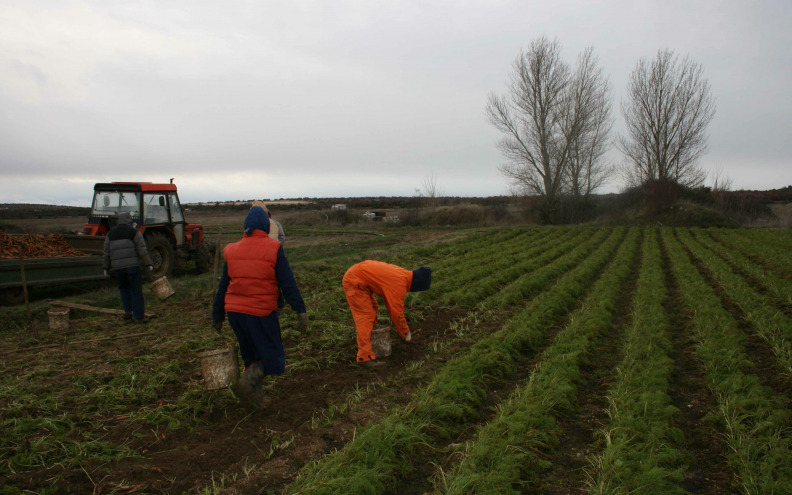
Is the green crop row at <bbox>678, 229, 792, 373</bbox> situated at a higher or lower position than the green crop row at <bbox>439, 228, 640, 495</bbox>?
higher

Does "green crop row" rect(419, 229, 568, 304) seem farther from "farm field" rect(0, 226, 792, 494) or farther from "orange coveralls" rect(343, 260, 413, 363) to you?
"orange coveralls" rect(343, 260, 413, 363)

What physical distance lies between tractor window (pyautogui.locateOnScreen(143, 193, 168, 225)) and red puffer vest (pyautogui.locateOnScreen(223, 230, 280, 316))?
30.7 ft

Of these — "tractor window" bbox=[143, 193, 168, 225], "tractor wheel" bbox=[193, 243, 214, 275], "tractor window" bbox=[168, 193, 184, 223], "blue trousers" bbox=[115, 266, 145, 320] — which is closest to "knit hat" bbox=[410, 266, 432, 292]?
"blue trousers" bbox=[115, 266, 145, 320]

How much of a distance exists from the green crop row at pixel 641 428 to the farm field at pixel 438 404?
0.02 m

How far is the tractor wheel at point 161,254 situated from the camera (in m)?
12.2

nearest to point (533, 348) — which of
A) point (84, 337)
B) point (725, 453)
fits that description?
point (725, 453)

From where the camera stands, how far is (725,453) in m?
3.80

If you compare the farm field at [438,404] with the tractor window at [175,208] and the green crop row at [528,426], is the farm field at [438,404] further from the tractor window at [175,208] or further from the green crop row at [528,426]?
the tractor window at [175,208]

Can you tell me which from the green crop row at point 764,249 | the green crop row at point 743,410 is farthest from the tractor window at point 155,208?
the green crop row at point 764,249

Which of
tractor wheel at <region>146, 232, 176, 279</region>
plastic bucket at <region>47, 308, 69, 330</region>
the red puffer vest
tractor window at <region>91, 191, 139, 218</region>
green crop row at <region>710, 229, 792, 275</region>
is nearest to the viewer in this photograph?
the red puffer vest

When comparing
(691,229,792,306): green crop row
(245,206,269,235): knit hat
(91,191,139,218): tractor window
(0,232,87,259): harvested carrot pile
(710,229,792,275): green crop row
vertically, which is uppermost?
(91,191,139,218): tractor window

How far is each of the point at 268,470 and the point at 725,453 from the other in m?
3.50

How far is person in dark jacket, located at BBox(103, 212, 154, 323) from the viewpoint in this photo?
8016 millimetres

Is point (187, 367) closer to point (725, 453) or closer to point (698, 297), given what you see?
point (725, 453)
